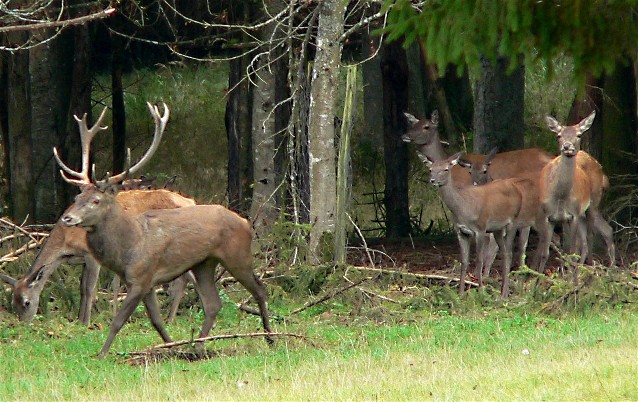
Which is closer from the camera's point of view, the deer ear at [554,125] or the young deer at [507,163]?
the deer ear at [554,125]

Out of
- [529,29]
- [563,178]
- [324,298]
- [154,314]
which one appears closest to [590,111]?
[563,178]

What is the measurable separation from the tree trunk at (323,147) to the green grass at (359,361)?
1943 millimetres

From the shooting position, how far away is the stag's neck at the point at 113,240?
9930 mm

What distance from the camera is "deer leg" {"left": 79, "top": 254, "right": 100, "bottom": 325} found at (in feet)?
40.9

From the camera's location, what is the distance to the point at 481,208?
14.8 m

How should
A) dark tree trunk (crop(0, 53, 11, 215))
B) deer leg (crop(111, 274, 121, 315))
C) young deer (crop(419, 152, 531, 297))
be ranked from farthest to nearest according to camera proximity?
dark tree trunk (crop(0, 53, 11, 215)), young deer (crop(419, 152, 531, 297)), deer leg (crop(111, 274, 121, 315))

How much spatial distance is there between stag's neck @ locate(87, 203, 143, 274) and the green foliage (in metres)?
4.07

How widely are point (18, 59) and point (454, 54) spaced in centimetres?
1306

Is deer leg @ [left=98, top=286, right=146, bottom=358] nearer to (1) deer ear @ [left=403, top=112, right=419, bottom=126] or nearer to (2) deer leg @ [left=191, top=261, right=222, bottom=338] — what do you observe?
(2) deer leg @ [left=191, top=261, right=222, bottom=338]

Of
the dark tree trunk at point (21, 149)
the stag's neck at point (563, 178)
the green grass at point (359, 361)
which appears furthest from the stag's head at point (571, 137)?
the dark tree trunk at point (21, 149)

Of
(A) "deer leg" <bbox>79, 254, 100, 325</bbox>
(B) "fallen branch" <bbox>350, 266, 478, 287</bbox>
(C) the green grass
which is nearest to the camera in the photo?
(C) the green grass

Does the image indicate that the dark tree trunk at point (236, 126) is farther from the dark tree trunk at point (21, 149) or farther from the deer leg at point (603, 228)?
the deer leg at point (603, 228)

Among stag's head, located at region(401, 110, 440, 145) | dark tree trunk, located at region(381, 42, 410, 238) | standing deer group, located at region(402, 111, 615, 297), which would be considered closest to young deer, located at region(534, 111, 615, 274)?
standing deer group, located at region(402, 111, 615, 297)

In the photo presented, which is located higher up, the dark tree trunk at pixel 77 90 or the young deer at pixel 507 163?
the dark tree trunk at pixel 77 90
